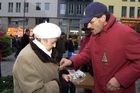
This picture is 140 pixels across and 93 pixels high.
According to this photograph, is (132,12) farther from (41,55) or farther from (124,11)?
(41,55)

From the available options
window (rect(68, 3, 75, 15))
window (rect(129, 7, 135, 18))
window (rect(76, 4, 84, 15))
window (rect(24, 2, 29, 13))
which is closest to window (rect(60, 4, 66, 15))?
window (rect(68, 3, 75, 15))

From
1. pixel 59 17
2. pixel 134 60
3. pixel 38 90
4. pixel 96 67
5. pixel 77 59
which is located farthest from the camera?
pixel 59 17

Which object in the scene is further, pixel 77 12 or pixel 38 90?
pixel 77 12

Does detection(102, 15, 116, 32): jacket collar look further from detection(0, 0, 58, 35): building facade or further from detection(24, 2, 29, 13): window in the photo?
detection(24, 2, 29, 13): window

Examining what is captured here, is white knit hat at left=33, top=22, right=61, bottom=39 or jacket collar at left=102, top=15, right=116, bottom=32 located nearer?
white knit hat at left=33, top=22, right=61, bottom=39

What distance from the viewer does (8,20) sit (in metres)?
92.7

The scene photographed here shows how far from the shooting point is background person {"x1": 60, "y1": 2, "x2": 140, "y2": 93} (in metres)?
5.04

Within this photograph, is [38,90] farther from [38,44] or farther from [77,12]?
[77,12]

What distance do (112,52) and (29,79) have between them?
112 cm

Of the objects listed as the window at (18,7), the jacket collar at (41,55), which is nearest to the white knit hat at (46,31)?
the jacket collar at (41,55)

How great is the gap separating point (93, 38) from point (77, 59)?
0.46 m

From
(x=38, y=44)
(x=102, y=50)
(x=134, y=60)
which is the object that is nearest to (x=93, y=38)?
(x=102, y=50)

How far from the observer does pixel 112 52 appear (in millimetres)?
5168

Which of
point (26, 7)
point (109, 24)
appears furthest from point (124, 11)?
point (109, 24)
